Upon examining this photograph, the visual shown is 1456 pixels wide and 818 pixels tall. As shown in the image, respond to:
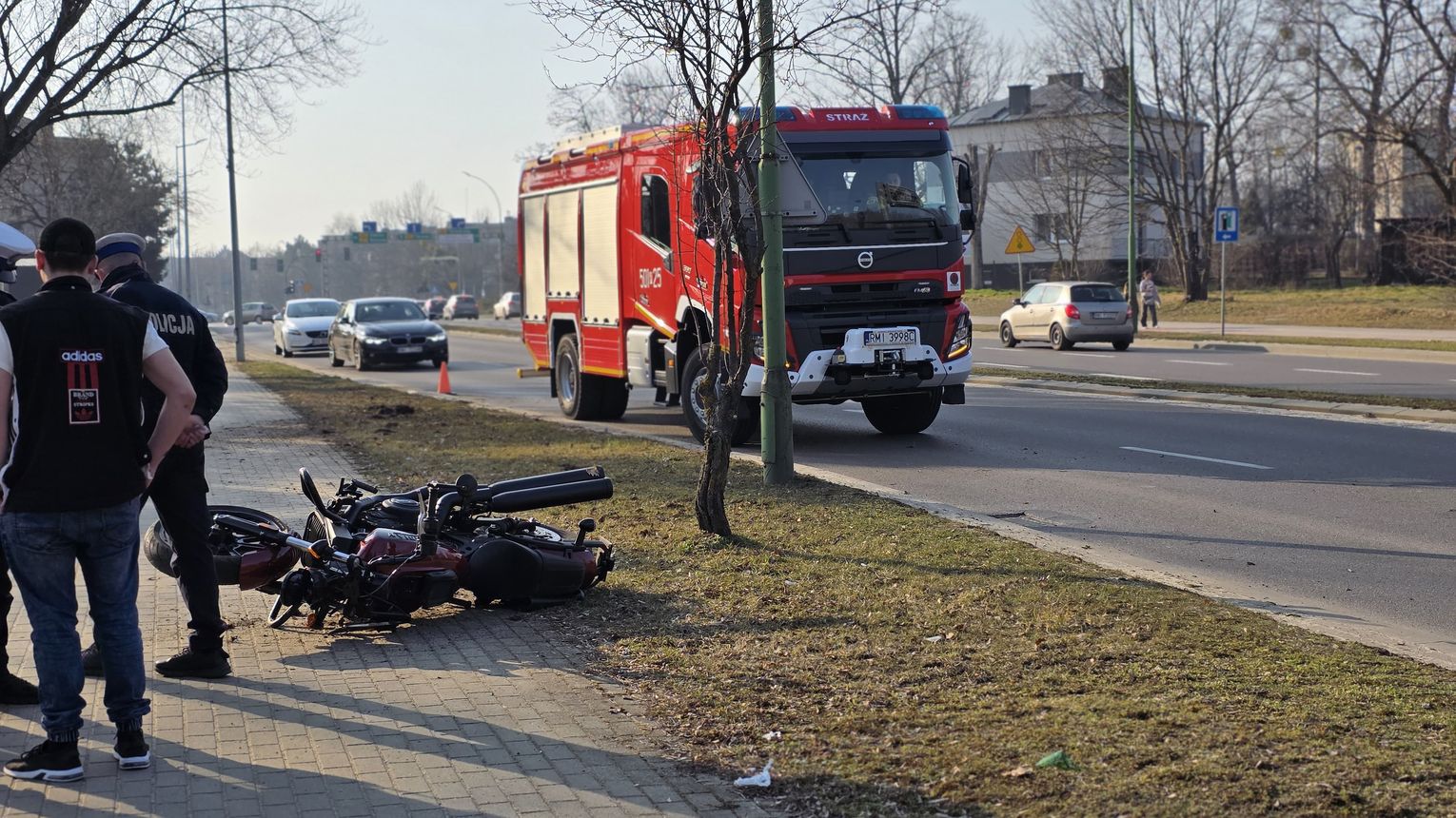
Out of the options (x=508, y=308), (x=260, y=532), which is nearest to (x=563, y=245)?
(x=260, y=532)

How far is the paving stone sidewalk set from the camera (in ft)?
14.7

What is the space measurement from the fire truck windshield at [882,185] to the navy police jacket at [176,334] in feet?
27.4

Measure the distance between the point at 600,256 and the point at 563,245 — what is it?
1.26 meters

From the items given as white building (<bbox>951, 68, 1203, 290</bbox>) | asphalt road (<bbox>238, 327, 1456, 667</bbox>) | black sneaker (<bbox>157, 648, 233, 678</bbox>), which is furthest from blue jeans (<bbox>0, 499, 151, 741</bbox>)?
white building (<bbox>951, 68, 1203, 290</bbox>)

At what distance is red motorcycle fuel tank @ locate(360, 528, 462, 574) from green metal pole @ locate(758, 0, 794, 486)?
391cm

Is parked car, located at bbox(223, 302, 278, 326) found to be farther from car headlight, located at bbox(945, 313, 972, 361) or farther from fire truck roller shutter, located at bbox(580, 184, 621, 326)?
car headlight, located at bbox(945, 313, 972, 361)

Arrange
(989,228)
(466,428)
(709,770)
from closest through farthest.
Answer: (709,770) < (466,428) < (989,228)

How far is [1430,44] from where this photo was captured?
131ft

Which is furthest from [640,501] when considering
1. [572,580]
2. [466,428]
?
[466,428]

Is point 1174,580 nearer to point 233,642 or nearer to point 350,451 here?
point 233,642

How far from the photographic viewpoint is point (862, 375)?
13.8 meters

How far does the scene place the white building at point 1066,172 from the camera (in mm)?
50969

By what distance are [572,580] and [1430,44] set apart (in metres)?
39.9

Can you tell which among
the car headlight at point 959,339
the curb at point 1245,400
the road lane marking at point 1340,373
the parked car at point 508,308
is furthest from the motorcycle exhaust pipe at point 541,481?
the parked car at point 508,308
